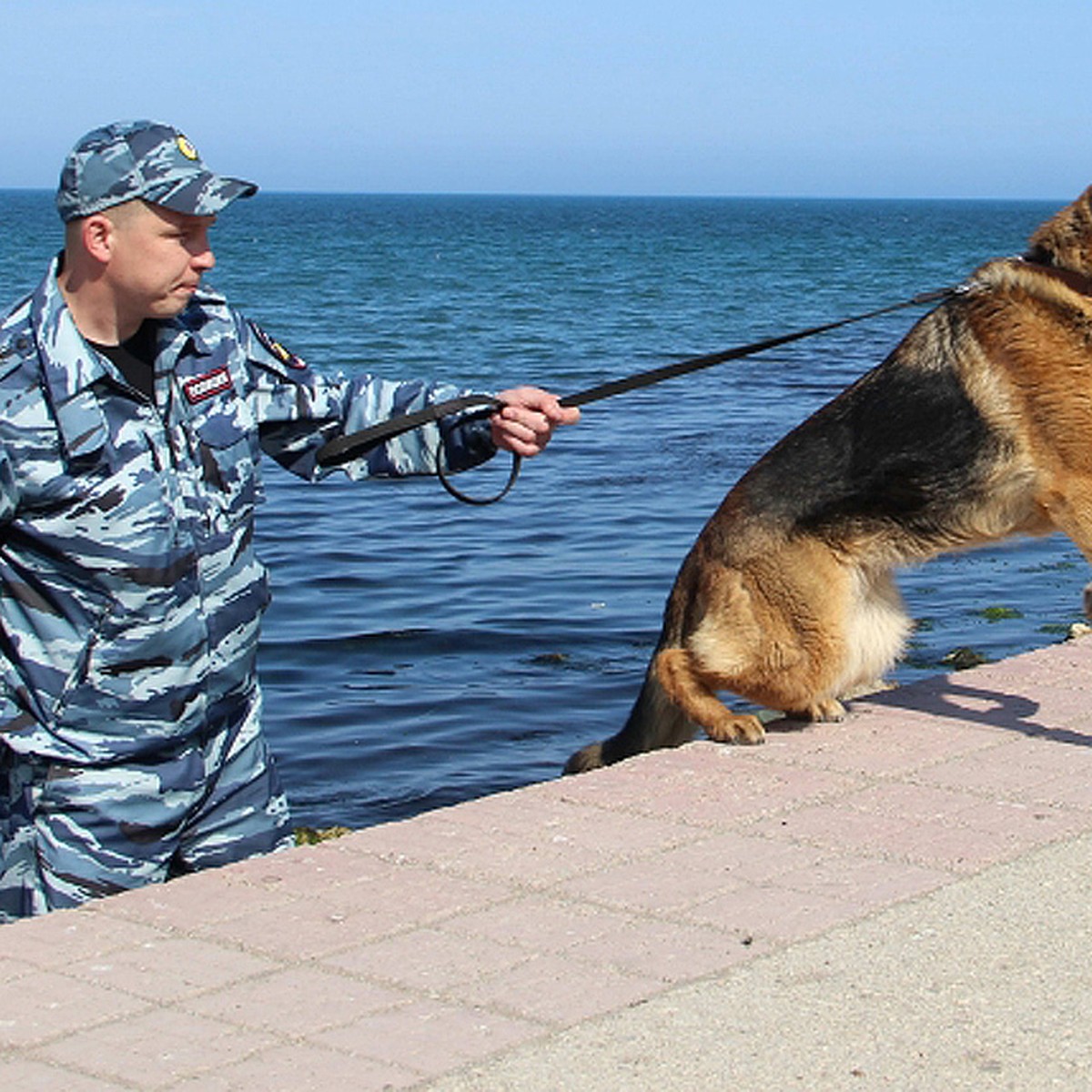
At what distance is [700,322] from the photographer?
35.5m

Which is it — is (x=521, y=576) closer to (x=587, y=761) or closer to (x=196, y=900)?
(x=587, y=761)

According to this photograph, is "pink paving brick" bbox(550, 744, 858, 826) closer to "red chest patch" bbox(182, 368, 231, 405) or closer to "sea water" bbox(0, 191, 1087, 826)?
"red chest patch" bbox(182, 368, 231, 405)

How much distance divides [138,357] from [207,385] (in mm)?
168

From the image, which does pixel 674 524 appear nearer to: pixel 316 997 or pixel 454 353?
pixel 316 997

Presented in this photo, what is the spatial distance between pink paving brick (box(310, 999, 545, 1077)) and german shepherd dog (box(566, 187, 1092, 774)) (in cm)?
235

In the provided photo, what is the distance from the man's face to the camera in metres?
3.84

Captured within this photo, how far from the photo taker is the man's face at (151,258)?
12.6ft

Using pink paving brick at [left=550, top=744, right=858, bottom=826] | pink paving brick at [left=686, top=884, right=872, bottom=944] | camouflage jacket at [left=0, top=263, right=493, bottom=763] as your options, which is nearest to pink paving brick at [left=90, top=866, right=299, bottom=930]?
camouflage jacket at [left=0, top=263, right=493, bottom=763]

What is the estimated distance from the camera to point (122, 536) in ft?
12.7

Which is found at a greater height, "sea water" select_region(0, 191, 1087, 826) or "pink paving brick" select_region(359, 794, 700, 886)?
"pink paving brick" select_region(359, 794, 700, 886)

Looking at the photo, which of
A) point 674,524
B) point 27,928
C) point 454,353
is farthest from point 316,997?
point 454,353

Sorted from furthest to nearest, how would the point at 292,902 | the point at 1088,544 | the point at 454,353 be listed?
the point at 454,353
the point at 1088,544
the point at 292,902

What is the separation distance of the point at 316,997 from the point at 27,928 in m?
0.79

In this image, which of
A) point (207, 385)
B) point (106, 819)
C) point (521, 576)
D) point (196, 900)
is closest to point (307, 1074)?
point (196, 900)
